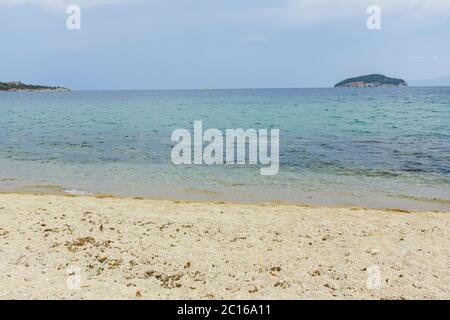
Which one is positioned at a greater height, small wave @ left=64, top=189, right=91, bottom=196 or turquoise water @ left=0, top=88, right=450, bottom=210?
turquoise water @ left=0, top=88, right=450, bottom=210

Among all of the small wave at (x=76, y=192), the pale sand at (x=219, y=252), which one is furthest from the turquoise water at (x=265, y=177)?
the pale sand at (x=219, y=252)

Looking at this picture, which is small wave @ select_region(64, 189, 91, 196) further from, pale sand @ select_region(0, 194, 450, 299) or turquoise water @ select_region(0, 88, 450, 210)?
pale sand @ select_region(0, 194, 450, 299)

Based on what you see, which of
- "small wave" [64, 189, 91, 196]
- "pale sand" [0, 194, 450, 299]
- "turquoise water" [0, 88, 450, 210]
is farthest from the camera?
"small wave" [64, 189, 91, 196]

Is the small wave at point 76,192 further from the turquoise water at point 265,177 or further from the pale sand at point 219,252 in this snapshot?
the pale sand at point 219,252

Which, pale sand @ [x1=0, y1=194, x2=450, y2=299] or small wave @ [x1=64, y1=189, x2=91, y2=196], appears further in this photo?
small wave @ [x1=64, y1=189, x2=91, y2=196]

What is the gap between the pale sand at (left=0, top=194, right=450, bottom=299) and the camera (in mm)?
6879

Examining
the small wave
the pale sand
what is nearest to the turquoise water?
the small wave

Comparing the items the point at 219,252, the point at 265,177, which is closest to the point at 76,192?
the point at 265,177

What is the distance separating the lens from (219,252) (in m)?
8.46

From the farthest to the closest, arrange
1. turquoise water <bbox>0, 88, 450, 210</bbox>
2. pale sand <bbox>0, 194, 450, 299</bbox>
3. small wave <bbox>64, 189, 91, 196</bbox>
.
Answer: small wave <bbox>64, 189, 91, 196</bbox> < turquoise water <bbox>0, 88, 450, 210</bbox> < pale sand <bbox>0, 194, 450, 299</bbox>
